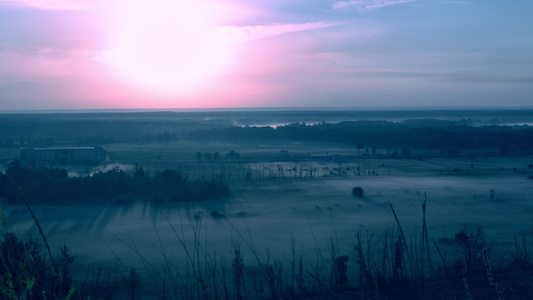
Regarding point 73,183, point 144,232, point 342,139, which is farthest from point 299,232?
point 342,139

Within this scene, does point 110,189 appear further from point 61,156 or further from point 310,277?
point 61,156

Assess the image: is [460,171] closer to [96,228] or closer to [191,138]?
[96,228]

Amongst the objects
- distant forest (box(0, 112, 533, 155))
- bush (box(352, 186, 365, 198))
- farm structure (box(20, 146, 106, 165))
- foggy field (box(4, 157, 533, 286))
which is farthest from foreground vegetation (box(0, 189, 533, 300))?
distant forest (box(0, 112, 533, 155))

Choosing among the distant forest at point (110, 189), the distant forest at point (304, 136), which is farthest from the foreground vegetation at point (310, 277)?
the distant forest at point (304, 136)

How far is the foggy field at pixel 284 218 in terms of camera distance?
1256 cm

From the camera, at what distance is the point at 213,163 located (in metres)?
31.6

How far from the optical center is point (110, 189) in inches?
797

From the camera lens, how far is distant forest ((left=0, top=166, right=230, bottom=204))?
19297mm

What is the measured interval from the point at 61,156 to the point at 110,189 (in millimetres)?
13982

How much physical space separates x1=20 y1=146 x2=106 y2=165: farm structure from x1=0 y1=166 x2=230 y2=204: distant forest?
9.75m

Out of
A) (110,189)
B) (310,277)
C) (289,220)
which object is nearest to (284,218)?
(289,220)

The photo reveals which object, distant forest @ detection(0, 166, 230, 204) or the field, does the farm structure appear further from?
distant forest @ detection(0, 166, 230, 204)

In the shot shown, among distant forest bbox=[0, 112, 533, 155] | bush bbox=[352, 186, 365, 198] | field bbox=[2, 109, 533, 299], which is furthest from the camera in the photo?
distant forest bbox=[0, 112, 533, 155]

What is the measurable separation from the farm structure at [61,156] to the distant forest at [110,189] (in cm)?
975
